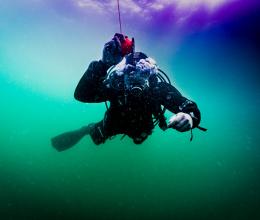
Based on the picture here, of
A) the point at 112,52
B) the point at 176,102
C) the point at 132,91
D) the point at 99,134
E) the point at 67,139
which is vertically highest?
the point at 67,139

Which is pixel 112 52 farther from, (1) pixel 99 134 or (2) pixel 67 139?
(2) pixel 67 139

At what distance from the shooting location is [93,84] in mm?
4004

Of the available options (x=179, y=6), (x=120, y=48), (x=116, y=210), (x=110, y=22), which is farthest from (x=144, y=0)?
(x=120, y=48)

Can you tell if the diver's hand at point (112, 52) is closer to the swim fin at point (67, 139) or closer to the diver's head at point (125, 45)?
the diver's head at point (125, 45)

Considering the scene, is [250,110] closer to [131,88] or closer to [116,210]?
[116,210]

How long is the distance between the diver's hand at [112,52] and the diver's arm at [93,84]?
12 centimetres

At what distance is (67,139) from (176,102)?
14.9ft

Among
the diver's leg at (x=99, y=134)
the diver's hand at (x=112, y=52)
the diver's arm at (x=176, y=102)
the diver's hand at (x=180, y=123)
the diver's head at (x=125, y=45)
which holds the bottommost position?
the diver's hand at (x=180, y=123)

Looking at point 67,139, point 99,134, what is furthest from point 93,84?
point 67,139

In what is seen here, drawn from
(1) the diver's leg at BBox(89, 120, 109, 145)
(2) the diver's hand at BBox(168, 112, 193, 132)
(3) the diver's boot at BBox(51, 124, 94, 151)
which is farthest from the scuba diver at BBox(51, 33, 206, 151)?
(3) the diver's boot at BBox(51, 124, 94, 151)

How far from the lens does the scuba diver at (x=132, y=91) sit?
3.44m

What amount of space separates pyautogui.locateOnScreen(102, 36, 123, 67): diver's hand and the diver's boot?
3805mm

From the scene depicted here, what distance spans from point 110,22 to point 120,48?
62.1 ft

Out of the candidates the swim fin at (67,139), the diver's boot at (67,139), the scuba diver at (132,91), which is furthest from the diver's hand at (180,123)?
the swim fin at (67,139)
